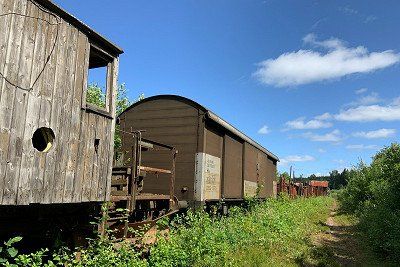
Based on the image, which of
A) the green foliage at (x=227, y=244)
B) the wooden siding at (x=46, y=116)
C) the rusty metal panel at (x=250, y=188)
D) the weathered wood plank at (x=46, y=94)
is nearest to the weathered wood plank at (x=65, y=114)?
the wooden siding at (x=46, y=116)

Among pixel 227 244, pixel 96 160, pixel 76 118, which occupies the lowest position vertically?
pixel 227 244

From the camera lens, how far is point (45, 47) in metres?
5.84

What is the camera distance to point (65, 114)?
20.2 feet

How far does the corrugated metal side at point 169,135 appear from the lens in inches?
438

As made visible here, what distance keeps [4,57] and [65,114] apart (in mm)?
1408

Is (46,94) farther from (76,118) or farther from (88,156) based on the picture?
(88,156)

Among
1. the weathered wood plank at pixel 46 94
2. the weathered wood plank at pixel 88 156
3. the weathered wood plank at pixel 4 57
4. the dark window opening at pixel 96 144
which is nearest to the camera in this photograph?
the weathered wood plank at pixel 4 57

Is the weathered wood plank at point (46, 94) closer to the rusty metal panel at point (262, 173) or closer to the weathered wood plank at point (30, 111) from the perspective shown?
the weathered wood plank at point (30, 111)

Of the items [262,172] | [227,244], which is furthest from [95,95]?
[227,244]

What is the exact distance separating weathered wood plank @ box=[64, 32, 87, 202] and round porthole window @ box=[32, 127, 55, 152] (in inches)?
15.4

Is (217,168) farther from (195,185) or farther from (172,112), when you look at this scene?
(172,112)

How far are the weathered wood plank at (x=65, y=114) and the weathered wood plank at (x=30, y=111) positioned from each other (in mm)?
541

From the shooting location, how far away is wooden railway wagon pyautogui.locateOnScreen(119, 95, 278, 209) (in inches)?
435

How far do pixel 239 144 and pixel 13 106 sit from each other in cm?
1126
